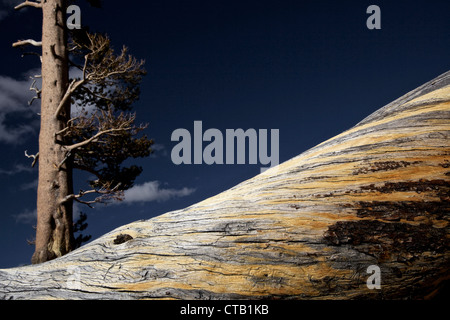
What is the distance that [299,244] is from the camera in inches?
78.4

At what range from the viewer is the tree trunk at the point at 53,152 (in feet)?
20.9

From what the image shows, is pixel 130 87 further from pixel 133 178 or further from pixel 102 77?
pixel 133 178

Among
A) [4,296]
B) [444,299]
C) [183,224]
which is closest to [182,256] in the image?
[183,224]

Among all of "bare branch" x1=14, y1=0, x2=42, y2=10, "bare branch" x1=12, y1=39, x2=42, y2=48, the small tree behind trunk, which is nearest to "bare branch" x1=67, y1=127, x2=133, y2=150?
the small tree behind trunk

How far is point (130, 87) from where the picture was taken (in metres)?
8.33

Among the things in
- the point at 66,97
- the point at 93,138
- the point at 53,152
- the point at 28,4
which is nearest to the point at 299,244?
the point at 93,138

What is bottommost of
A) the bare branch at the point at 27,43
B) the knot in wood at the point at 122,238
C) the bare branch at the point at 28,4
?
the knot in wood at the point at 122,238

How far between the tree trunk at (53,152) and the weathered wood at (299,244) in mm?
4490

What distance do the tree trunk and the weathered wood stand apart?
14.7 ft

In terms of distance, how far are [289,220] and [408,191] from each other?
3.00 feet

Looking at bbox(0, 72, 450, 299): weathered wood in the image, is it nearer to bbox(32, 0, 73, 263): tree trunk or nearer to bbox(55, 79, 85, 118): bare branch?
bbox(32, 0, 73, 263): tree trunk

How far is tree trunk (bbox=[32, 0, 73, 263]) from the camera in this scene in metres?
6.36

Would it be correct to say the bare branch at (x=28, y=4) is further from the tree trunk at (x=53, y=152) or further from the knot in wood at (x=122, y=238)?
the knot in wood at (x=122, y=238)

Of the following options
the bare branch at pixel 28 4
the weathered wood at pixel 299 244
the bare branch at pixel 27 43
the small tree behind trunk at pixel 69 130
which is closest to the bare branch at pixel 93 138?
the small tree behind trunk at pixel 69 130
